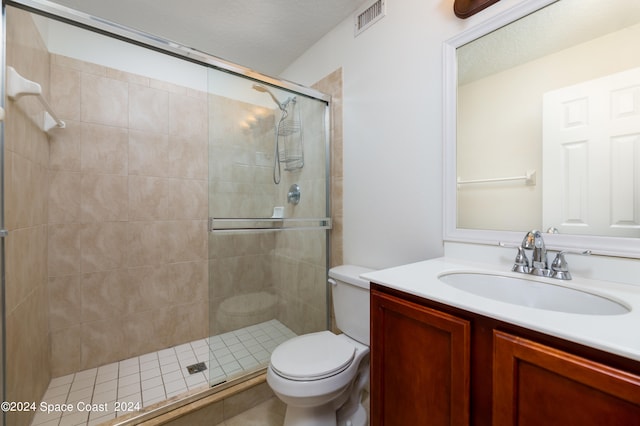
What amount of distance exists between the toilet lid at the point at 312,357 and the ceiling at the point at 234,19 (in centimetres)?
198

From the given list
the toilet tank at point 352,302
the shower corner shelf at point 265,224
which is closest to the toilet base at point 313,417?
the toilet tank at point 352,302

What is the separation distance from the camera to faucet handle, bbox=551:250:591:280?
877mm

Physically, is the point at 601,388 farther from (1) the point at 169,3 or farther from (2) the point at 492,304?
(1) the point at 169,3

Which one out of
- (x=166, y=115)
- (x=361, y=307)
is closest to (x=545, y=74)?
(x=361, y=307)

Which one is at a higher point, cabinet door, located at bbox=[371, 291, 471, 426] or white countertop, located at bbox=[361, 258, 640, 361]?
white countertop, located at bbox=[361, 258, 640, 361]

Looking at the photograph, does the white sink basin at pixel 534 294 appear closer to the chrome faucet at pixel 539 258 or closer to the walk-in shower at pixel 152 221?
the chrome faucet at pixel 539 258

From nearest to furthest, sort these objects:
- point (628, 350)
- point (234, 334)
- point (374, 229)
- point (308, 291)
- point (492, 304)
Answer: point (628, 350), point (492, 304), point (374, 229), point (234, 334), point (308, 291)

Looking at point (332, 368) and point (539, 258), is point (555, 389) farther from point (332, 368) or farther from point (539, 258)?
point (332, 368)

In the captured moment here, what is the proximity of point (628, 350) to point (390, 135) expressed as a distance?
1260 mm

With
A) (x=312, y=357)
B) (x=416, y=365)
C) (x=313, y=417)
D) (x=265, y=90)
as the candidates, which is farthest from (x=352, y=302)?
(x=265, y=90)

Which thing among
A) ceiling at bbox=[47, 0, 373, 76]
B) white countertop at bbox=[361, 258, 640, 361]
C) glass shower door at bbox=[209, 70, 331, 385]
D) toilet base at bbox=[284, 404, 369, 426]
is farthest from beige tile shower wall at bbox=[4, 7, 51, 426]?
white countertop at bbox=[361, 258, 640, 361]

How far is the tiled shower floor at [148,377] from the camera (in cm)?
143

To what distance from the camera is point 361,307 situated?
1.40 meters

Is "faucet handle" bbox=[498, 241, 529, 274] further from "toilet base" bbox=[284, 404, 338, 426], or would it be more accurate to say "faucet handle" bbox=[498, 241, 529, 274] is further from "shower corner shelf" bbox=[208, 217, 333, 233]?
"shower corner shelf" bbox=[208, 217, 333, 233]
